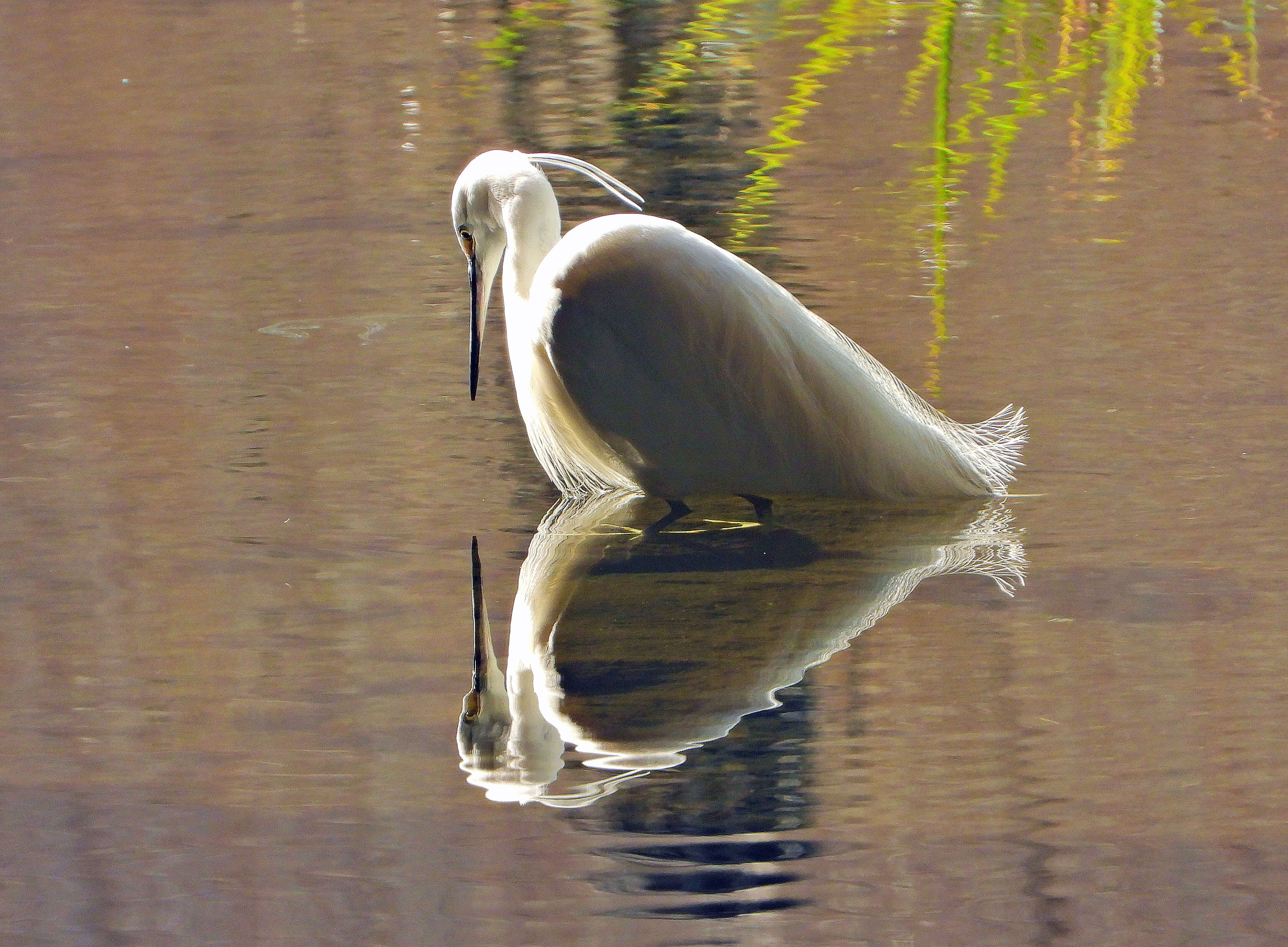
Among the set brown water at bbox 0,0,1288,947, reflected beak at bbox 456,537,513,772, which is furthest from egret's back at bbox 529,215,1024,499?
reflected beak at bbox 456,537,513,772

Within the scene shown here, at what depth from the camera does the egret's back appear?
125 inches

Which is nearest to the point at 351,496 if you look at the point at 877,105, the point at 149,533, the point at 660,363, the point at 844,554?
the point at 149,533

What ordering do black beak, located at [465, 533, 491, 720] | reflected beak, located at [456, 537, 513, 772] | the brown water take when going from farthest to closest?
black beak, located at [465, 533, 491, 720]
reflected beak, located at [456, 537, 513, 772]
the brown water

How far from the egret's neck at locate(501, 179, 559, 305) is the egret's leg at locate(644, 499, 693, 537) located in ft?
1.57

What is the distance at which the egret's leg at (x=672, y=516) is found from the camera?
3377mm

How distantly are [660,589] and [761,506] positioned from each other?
1.41ft

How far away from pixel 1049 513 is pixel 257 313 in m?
2.22

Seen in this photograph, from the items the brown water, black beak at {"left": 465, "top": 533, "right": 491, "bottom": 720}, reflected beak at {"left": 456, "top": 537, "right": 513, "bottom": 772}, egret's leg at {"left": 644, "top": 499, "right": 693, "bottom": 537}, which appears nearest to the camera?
the brown water

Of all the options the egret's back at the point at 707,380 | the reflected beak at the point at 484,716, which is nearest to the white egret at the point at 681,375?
the egret's back at the point at 707,380

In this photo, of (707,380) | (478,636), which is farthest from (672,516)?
(478,636)

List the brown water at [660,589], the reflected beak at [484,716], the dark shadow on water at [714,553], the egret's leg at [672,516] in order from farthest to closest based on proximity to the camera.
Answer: the egret's leg at [672,516] → the dark shadow on water at [714,553] → the reflected beak at [484,716] → the brown water at [660,589]

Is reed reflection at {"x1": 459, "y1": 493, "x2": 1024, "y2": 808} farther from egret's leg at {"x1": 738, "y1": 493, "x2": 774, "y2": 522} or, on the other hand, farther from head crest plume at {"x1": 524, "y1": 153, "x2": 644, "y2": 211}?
head crest plume at {"x1": 524, "y1": 153, "x2": 644, "y2": 211}

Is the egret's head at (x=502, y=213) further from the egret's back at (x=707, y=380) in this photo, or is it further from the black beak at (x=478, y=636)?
the black beak at (x=478, y=636)

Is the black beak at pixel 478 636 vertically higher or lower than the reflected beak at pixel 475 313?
lower
